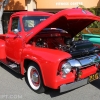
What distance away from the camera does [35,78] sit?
167 inches

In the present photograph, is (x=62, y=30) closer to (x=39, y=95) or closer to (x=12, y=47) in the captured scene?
(x=12, y=47)

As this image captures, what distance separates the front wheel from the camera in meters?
4.02

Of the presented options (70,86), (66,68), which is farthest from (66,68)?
(70,86)

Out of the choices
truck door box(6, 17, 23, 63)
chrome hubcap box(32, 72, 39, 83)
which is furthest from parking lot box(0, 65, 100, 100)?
truck door box(6, 17, 23, 63)

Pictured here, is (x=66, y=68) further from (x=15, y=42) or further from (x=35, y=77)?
(x=15, y=42)

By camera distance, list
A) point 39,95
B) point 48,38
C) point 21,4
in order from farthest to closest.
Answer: point 21,4 → point 48,38 → point 39,95

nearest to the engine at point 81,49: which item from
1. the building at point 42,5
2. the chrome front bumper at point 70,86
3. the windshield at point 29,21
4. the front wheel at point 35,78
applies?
the chrome front bumper at point 70,86

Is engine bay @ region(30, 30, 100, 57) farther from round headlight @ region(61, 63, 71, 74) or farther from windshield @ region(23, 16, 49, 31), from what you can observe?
windshield @ region(23, 16, 49, 31)

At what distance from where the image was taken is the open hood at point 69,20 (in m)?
3.74

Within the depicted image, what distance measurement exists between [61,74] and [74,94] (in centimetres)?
83

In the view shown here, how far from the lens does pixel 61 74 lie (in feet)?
11.8

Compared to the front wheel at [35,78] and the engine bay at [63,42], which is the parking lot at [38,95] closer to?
the front wheel at [35,78]

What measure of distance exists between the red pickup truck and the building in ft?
29.9

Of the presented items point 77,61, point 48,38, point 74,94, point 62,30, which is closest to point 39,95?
point 74,94
